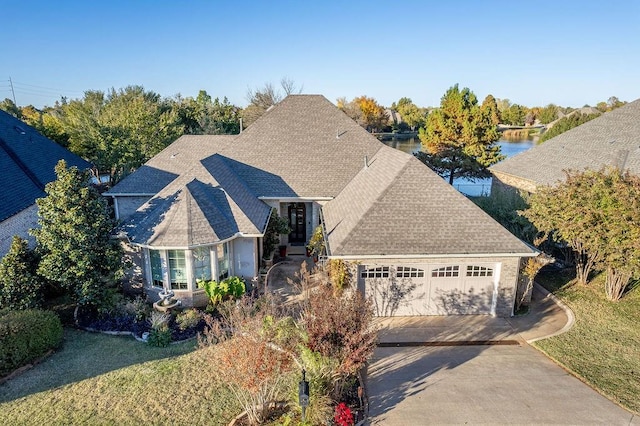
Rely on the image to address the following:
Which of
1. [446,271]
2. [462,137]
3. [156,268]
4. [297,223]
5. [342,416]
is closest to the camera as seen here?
[342,416]

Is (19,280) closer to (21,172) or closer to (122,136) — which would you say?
(21,172)

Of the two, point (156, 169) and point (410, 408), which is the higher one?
point (156, 169)

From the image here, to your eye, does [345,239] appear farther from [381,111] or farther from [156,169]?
[381,111]

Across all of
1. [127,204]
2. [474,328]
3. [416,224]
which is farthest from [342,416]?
[127,204]

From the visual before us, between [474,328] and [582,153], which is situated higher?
[582,153]

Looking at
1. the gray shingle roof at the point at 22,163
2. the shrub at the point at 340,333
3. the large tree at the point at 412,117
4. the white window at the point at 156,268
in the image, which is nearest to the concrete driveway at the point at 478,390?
the shrub at the point at 340,333

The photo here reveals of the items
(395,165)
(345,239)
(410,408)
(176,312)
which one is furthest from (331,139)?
(410,408)

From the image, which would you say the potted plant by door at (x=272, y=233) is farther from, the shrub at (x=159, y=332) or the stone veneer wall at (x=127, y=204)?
the stone veneer wall at (x=127, y=204)
